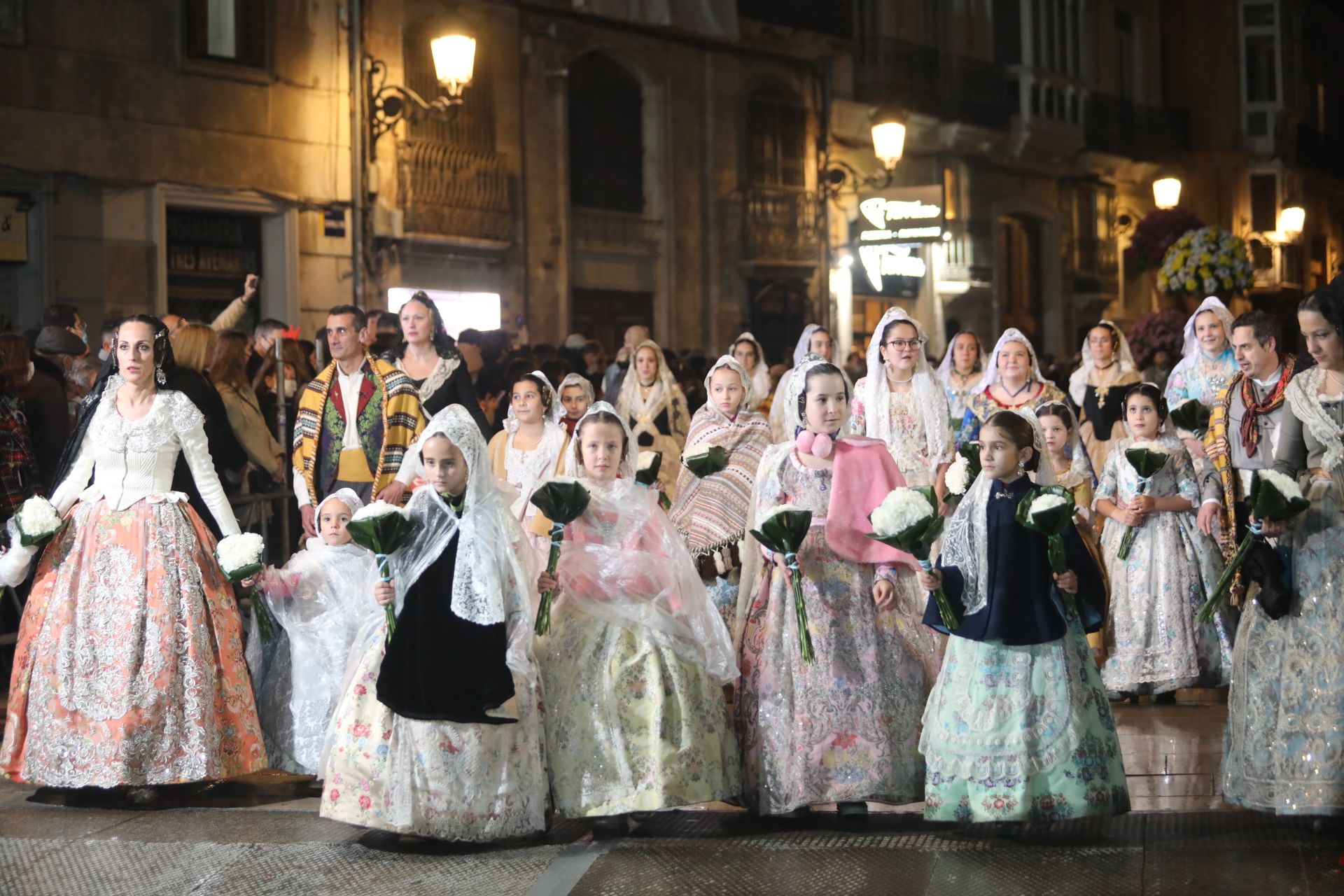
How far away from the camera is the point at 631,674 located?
6461mm

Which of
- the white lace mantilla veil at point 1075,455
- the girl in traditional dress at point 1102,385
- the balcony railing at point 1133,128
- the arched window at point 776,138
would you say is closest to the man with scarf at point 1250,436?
the white lace mantilla veil at point 1075,455

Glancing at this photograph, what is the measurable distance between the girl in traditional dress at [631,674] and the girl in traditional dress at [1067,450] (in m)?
2.80

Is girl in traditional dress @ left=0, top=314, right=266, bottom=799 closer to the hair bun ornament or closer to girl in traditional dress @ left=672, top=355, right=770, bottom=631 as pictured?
the hair bun ornament

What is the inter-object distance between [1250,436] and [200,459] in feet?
14.4

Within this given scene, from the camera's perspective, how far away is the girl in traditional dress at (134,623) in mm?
7059

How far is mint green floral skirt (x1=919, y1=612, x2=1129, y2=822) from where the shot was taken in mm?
6180

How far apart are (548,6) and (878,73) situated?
7308 mm

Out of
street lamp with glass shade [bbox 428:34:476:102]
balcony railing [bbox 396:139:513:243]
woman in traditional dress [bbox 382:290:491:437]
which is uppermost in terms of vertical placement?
street lamp with glass shade [bbox 428:34:476:102]

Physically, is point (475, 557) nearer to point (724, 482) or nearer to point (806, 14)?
point (724, 482)

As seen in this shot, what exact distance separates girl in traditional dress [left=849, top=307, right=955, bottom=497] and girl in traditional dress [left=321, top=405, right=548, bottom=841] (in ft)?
13.0

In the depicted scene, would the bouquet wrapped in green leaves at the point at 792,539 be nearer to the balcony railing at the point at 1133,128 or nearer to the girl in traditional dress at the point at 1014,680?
the girl in traditional dress at the point at 1014,680

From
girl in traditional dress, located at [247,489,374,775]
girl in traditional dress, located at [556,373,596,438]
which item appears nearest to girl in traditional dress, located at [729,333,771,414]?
girl in traditional dress, located at [556,373,596,438]

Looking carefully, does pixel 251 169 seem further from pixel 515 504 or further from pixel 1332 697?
pixel 1332 697

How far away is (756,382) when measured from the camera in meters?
14.0
